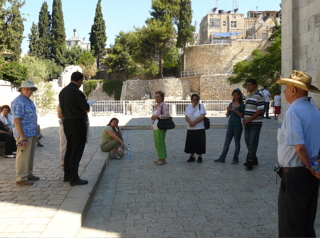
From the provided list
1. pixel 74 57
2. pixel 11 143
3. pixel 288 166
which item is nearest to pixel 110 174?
pixel 11 143

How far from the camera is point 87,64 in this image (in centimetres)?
5534

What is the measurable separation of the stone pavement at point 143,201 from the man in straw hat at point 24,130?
0.27 meters

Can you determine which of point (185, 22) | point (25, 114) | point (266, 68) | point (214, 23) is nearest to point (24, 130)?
point (25, 114)

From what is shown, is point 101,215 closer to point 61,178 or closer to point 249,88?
point 61,178

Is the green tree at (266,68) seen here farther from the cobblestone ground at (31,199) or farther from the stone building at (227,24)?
the stone building at (227,24)

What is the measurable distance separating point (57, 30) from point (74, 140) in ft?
179

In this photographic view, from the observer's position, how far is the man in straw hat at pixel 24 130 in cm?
505

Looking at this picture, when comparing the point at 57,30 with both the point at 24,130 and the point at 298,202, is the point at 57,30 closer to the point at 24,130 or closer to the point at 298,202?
the point at 24,130

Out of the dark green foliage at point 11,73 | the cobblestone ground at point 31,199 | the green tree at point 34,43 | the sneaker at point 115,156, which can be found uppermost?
the green tree at point 34,43

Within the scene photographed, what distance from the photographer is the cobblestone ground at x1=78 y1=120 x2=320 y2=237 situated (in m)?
3.86

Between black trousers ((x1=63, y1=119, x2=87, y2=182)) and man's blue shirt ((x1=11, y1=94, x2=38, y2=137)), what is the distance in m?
0.59

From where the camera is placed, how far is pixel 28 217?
12.6 feet

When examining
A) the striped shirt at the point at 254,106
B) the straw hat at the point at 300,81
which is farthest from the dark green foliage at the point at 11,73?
the straw hat at the point at 300,81

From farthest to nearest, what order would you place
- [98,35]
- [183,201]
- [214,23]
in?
[214,23], [98,35], [183,201]
